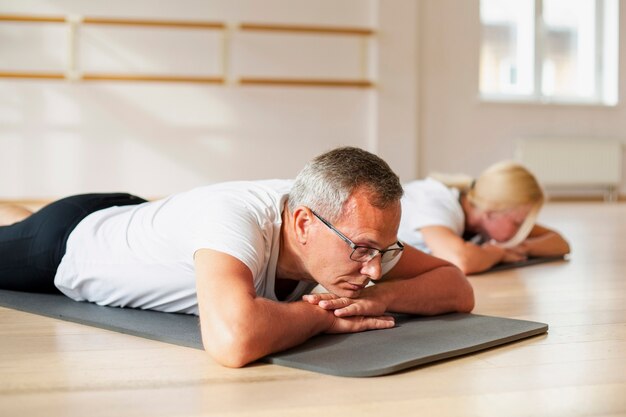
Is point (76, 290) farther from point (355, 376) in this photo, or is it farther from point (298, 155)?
point (298, 155)

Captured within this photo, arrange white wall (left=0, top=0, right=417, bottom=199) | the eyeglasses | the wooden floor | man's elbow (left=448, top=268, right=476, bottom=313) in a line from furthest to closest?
white wall (left=0, top=0, right=417, bottom=199)
man's elbow (left=448, top=268, right=476, bottom=313)
the eyeglasses
the wooden floor

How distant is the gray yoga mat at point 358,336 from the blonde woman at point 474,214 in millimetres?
994

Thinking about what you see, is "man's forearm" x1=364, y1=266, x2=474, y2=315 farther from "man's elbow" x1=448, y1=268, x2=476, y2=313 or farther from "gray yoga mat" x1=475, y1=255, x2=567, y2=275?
"gray yoga mat" x1=475, y1=255, x2=567, y2=275

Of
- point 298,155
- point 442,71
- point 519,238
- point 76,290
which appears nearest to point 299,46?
point 298,155

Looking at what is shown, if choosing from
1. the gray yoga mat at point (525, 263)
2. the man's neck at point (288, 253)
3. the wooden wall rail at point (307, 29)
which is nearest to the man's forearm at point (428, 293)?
the man's neck at point (288, 253)

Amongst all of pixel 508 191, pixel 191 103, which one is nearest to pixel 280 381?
pixel 508 191

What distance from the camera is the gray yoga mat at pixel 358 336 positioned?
1.58m

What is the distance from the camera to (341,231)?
166 cm

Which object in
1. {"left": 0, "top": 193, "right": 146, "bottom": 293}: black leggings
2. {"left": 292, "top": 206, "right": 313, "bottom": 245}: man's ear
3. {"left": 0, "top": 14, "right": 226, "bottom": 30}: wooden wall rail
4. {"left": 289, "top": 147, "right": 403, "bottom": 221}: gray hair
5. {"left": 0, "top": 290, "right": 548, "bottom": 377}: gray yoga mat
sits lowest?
{"left": 0, "top": 290, "right": 548, "bottom": 377}: gray yoga mat

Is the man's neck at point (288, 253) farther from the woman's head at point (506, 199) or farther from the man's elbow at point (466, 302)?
the woman's head at point (506, 199)

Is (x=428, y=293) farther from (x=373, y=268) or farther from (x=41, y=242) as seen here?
(x=41, y=242)

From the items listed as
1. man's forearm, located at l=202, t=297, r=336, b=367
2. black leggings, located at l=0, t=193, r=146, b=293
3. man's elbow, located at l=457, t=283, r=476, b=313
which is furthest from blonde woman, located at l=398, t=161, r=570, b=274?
man's forearm, located at l=202, t=297, r=336, b=367

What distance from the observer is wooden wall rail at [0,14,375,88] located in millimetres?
6520

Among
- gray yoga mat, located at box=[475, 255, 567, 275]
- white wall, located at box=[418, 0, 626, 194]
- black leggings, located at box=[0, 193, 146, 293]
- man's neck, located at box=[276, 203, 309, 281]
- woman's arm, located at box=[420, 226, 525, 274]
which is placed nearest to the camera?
man's neck, located at box=[276, 203, 309, 281]
